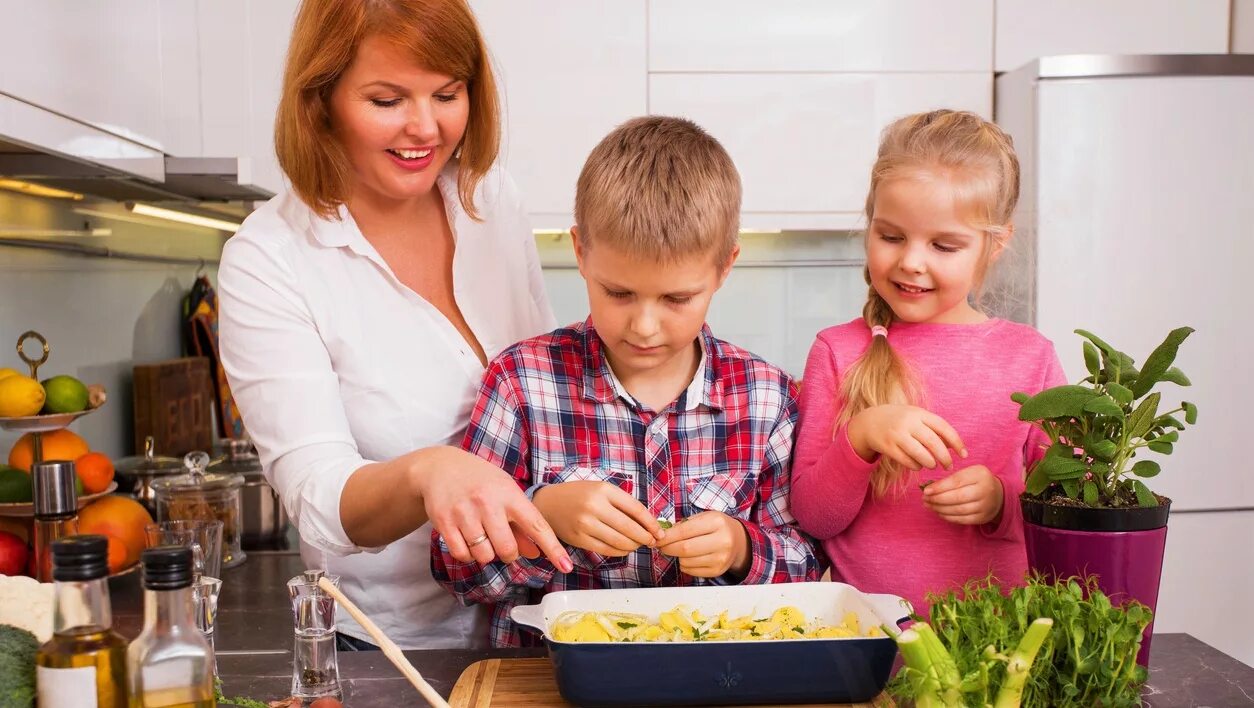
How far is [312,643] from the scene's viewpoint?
0.93 m

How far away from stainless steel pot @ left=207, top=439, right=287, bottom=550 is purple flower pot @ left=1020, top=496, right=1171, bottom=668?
160 centimetres

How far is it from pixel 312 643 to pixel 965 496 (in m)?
0.66

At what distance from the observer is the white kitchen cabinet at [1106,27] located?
251 cm

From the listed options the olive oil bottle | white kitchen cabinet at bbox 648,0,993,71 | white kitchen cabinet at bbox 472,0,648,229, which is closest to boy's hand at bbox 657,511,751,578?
the olive oil bottle

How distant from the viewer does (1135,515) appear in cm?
89

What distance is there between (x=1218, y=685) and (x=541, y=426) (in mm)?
718

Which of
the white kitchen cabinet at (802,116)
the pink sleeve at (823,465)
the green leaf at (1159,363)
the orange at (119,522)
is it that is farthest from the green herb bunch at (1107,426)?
the white kitchen cabinet at (802,116)

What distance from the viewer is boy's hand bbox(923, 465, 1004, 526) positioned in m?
1.08

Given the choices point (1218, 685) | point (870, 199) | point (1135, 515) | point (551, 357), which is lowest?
point (1218, 685)

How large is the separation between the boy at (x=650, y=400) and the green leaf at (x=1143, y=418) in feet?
1.25

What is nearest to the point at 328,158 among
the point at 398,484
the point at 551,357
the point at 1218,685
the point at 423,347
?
the point at 423,347

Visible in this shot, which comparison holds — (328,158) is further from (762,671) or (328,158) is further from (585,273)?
(762,671)

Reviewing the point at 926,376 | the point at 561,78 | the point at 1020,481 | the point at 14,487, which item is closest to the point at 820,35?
the point at 561,78

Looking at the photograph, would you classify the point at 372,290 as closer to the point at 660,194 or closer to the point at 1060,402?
the point at 660,194
